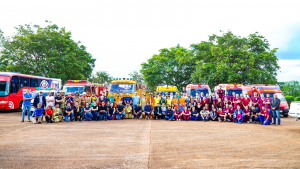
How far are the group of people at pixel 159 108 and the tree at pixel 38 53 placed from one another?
59.0 feet

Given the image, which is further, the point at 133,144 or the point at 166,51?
the point at 166,51

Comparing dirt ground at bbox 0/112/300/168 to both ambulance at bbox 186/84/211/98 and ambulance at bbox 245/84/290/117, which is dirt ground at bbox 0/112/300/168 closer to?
ambulance at bbox 186/84/211/98

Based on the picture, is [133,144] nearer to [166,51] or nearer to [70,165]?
[70,165]

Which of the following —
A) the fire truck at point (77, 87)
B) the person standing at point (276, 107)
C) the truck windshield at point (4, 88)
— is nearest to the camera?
the person standing at point (276, 107)

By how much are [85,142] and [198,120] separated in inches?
386

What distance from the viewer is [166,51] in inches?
1922

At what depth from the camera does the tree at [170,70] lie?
42.7 m

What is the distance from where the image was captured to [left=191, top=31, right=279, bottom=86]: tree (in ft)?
99.7

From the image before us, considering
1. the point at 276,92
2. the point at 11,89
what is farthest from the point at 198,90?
the point at 11,89

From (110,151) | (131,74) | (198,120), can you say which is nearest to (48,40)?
(198,120)

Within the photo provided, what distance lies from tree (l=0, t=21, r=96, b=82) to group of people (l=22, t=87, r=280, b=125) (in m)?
18.0

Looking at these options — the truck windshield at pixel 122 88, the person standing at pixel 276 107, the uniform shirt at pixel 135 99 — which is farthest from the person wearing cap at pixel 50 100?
the person standing at pixel 276 107

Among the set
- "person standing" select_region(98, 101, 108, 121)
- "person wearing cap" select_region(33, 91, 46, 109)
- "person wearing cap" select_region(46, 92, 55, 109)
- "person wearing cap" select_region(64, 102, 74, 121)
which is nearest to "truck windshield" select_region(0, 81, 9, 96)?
"person wearing cap" select_region(33, 91, 46, 109)

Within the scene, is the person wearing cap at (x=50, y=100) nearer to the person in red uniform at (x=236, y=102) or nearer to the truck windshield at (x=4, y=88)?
the truck windshield at (x=4, y=88)
